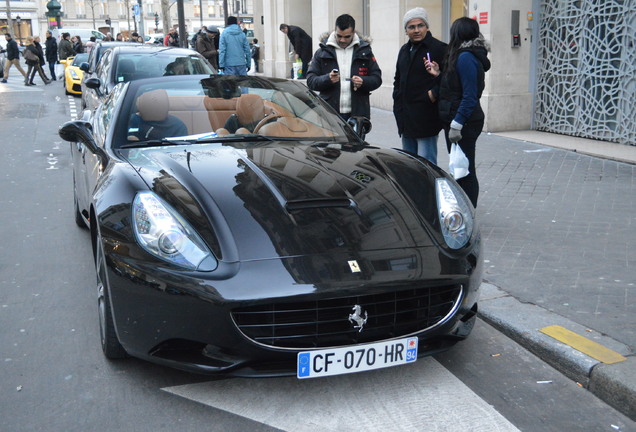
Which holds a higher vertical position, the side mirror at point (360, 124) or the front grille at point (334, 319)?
the side mirror at point (360, 124)

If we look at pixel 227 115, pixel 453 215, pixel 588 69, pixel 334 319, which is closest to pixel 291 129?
pixel 227 115

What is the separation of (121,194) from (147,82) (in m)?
1.55

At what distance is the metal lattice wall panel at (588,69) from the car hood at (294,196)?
687 centimetres

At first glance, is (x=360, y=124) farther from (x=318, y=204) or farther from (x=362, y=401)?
(x=362, y=401)

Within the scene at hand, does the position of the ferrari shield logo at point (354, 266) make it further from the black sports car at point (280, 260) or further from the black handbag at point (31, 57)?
the black handbag at point (31, 57)

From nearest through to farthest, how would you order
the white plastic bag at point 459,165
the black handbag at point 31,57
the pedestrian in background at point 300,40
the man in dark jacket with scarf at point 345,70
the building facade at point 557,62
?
the white plastic bag at point 459,165
the man in dark jacket with scarf at point 345,70
the building facade at point 557,62
the pedestrian in background at point 300,40
the black handbag at point 31,57

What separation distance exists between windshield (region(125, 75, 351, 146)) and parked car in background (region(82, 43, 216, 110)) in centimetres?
574

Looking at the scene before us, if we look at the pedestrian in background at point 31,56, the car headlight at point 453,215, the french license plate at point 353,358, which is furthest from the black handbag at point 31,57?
the french license plate at point 353,358

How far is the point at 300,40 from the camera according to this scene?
63.4 ft

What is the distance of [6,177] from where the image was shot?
29.1ft

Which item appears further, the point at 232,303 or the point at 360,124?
the point at 360,124

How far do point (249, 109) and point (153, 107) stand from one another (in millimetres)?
628

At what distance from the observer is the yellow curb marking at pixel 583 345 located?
11.7ft

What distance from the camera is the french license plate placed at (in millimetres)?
3035
